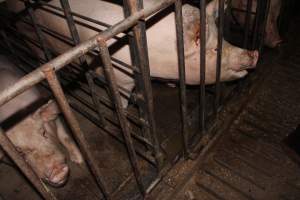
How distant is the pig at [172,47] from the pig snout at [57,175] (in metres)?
0.70

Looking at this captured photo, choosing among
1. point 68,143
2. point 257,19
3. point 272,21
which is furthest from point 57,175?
point 272,21

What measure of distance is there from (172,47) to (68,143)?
1.09 meters

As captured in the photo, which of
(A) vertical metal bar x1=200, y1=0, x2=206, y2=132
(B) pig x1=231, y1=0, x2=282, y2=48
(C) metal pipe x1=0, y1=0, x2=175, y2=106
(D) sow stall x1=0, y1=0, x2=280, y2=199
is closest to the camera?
(C) metal pipe x1=0, y1=0, x2=175, y2=106

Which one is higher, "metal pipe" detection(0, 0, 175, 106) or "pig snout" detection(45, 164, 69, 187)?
"metal pipe" detection(0, 0, 175, 106)

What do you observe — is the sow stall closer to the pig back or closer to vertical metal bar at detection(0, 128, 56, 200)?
vertical metal bar at detection(0, 128, 56, 200)

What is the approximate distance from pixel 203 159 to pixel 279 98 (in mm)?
897

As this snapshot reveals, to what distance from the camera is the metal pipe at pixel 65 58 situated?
2.68 ft

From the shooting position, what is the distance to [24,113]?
2006 mm

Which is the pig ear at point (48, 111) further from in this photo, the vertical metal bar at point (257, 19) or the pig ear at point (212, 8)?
the vertical metal bar at point (257, 19)

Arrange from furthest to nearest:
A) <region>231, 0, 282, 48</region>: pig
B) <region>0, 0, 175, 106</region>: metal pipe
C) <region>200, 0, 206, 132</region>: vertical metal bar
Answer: <region>231, 0, 282, 48</region>: pig, <region>200, 0, 206, 132</region>: vertical metal bar, <region>0, 0, 175, 106</region>: metal pipe

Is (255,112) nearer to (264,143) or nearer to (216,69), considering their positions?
(264,143)

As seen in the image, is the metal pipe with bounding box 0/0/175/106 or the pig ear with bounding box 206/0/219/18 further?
the pig ear with bounding box 206/0/219/18

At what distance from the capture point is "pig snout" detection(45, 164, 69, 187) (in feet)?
6.16

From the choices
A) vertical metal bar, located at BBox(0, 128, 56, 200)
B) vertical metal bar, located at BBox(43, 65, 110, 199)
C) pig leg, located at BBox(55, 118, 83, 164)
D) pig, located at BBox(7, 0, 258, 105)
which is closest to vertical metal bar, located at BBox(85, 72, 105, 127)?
pig, located at BBox(7, 0, 258, 105)
